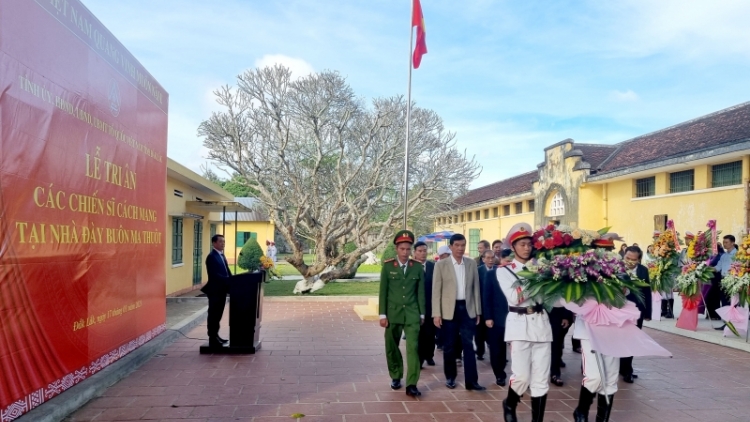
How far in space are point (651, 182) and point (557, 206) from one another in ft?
16.9

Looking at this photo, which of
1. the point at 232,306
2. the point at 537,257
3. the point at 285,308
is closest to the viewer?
the point at 537,257

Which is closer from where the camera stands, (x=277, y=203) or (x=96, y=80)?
(x=96, y=80)

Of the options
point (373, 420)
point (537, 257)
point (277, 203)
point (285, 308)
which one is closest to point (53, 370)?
point (373, 420)

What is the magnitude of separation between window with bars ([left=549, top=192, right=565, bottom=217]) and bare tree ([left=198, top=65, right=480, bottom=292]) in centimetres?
584

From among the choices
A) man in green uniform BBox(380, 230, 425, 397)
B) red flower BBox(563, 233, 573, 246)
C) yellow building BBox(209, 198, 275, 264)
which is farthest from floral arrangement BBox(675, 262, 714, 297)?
yellow building BBox(209, 198, 275, 264)

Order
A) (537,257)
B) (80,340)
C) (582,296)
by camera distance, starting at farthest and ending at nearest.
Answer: (80,340) < (537,257) < (582,296)

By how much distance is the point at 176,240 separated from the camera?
1362 cm

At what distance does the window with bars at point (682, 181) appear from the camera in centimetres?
1523

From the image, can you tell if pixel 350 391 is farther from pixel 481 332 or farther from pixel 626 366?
pixel 626 366

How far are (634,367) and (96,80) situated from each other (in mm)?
7052

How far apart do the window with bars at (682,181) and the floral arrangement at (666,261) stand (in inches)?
275

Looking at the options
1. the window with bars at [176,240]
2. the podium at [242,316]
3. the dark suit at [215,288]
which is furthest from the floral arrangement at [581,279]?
the window with bars at [176,240]

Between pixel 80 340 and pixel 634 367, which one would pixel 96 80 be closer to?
pixel 80 340

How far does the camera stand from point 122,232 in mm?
6090
